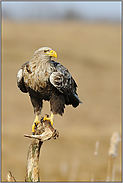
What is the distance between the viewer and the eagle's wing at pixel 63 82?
154 inches

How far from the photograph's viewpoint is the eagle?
12.9ft

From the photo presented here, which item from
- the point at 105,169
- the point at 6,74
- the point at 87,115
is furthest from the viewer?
the point at 6,74

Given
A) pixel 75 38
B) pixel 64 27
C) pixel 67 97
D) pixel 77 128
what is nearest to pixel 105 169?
pixel 77 128

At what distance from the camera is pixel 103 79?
2109 cm

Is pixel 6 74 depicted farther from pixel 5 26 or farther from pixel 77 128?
pixel 5 26

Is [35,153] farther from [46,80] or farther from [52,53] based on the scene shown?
[52,53]

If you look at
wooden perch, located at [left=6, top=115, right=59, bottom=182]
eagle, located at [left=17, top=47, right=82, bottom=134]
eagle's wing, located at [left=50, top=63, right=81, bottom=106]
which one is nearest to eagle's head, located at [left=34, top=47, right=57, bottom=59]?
Result: eagle, located at [left=17, top=47, right=82, bottom=134]

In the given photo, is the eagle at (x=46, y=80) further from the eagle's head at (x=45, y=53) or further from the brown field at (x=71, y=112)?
the brown field at (x=71, y=112)

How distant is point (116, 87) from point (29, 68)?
16371 millimetres

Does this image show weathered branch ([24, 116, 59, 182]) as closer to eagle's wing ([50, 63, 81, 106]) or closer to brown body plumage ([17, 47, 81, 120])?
brown body plumage ([17, 47, 81, 120])

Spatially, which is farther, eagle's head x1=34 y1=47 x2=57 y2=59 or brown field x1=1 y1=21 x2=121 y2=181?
brown field x1=1 y1=21 x2=121 y2=181

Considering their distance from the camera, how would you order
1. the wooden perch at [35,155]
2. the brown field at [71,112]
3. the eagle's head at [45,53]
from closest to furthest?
the wooden perch at [35,155]
the eagle's head at [45,53]
the brown field at [71,112]

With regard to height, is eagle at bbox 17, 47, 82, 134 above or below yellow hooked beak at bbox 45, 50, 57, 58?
below

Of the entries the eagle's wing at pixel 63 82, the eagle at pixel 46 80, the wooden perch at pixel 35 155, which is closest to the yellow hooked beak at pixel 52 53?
the eagle at pixel 46 80
